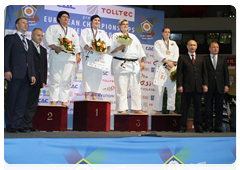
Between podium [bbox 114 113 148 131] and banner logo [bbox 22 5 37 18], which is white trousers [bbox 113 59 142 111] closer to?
podium [bbox 114 113 148 131]

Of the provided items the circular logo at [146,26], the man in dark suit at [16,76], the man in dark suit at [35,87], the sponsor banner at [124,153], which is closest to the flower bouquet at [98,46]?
the man in dark suit at [35,87]

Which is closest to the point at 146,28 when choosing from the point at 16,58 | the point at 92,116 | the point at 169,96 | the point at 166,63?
the point at 166,63

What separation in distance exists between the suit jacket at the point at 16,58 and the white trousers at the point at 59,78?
767 millimetres

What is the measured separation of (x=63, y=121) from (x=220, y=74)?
2862mm

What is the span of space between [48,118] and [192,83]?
8.17 feet

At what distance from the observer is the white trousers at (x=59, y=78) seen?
4527mm

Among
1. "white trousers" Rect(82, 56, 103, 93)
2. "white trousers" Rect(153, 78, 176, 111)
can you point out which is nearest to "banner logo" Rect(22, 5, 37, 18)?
"white trousers" Rect(82, 56, 103, 93)

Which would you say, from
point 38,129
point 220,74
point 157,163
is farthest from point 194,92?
point 38,129

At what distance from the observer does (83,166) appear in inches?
113

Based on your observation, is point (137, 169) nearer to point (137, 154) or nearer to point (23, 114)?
point (137, 154)

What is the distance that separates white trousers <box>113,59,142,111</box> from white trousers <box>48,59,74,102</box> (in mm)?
870

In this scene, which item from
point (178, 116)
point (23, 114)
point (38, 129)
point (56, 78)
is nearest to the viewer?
point (23, 114)

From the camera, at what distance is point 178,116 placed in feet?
16.2

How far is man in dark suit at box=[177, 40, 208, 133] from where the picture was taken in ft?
14.6
